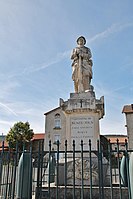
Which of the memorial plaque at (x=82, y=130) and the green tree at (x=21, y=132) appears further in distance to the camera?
the green tree at (x=21, y=132)

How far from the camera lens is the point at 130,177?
348 cm

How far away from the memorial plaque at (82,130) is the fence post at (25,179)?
9.44 feet

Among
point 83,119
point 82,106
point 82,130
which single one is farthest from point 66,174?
point 82,106

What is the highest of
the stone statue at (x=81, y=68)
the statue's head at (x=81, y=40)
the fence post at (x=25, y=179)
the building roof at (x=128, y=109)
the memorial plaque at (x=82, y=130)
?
the building roof at (x=128, y=109)

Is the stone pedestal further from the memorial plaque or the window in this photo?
the window

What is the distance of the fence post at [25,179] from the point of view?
12.2 feet

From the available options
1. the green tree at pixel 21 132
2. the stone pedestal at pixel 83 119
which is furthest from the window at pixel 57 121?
the stone pedestal at pixel 83 119

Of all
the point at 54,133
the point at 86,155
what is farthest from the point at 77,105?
the point at 54,133

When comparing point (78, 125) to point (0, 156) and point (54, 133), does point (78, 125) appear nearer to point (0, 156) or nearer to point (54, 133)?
point (0, 156)

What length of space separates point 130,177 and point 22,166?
78.7 inches

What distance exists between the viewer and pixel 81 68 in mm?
7770

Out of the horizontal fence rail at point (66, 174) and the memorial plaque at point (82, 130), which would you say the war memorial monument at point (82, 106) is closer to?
the memorial plaque at point (82, 130)

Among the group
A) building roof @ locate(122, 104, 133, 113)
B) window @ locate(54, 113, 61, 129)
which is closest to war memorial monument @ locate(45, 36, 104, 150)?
building roof @ locate(122, 104, 133, 113)

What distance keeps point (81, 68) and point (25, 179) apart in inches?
197
